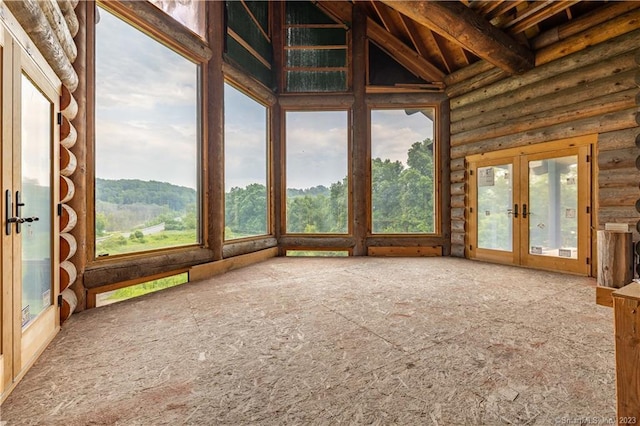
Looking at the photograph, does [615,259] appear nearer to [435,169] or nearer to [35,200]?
[435,169]

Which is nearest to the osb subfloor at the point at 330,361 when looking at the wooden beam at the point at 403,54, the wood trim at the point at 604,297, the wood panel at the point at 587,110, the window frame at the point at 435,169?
the wood trim at the point at 604,297

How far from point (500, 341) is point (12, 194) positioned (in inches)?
132

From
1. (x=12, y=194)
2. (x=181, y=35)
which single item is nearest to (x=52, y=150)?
(x=12, y=194)

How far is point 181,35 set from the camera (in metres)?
4.03

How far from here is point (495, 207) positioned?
17.8 feet

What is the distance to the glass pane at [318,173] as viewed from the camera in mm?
6223

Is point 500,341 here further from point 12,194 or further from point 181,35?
point 181,35

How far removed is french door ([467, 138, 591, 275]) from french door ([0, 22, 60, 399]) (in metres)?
6.18

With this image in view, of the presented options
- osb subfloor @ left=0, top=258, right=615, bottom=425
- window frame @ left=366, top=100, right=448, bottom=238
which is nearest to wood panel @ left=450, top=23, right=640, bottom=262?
window frame @ left=366, top=100, right=448, bottom=238

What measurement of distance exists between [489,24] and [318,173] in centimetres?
371

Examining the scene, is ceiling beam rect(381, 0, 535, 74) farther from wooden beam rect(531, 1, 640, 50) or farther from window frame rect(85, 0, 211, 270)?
window frame rect(85, 0, 211, 270)

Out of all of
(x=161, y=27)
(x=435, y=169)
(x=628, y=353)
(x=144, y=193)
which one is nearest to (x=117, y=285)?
(x=144, y=193)

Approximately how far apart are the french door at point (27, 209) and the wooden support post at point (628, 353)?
2.86 m

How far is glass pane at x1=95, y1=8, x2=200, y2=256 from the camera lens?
128 inches
